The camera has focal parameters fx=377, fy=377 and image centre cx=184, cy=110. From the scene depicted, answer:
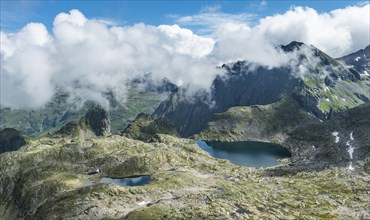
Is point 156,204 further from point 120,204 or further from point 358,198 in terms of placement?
point 358,198

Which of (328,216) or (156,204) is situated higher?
(156,204)

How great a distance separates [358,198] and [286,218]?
50393 millimetres

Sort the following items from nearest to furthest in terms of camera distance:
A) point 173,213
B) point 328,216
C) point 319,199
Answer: point 173,213 → point 328,216 → point 319,199

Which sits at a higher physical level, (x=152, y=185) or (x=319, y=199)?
(x=152, y=185)

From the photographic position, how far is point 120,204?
5974 inches

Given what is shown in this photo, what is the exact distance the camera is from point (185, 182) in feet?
595

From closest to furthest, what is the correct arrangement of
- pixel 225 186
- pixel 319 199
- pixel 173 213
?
pixel 173 213 < pixel 319 199 < pixel 225 186

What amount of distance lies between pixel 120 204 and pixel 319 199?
8714 cm

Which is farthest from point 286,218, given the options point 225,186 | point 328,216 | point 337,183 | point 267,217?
point 337,183

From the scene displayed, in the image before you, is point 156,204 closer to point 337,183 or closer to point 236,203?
point 236,203

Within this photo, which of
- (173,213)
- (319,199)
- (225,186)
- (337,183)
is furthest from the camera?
(337,183)

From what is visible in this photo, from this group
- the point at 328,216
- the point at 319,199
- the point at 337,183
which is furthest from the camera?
the point at 337,183

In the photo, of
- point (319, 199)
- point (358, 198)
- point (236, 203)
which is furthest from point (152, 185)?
point (358, 198)

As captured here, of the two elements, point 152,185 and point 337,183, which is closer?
point 152,185
